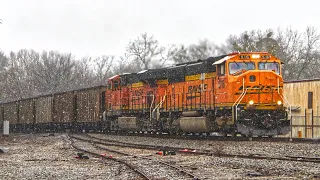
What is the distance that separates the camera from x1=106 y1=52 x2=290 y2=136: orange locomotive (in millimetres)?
19062

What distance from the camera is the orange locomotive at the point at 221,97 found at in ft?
62.5

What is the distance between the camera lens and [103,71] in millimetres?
119250

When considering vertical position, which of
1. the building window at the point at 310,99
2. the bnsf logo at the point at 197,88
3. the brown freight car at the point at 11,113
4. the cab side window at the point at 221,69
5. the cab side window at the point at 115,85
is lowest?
the brown freight car at the point at 11,113

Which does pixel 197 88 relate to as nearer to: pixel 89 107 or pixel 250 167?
pixel 250 167

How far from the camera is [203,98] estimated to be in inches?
842

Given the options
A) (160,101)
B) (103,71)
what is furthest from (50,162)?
(103,71)

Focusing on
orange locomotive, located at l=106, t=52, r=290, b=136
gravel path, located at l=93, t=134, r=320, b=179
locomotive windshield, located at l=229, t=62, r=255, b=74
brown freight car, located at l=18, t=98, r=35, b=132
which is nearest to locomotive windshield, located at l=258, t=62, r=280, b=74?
orange locomotive, located at l=106, t=52, r=290, b=136

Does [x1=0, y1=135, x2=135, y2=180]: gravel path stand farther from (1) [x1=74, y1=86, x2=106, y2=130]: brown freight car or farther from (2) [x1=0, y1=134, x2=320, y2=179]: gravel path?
(1) [x1=74, y1=86, x2=106, y2=130]: brown freight car

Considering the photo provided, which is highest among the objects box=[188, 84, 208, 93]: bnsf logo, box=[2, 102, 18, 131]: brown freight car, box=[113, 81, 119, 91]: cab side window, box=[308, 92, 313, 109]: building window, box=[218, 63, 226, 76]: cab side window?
box=[218, 63, 226, 76]: cab side window

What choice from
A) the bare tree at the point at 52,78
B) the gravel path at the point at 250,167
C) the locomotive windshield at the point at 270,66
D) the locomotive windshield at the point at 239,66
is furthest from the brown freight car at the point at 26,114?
the bare tree at the point at 52,78

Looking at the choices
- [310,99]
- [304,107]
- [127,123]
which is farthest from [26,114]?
[310,99]

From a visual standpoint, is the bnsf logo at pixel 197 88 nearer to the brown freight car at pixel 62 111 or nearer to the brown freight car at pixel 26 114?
the brown freight car at pixel 62 111

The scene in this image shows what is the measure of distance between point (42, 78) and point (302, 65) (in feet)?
149

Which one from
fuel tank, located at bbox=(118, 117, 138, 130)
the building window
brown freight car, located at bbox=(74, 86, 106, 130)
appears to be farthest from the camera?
brown freight car, located at bbox=(74, 86, 106, 130)
